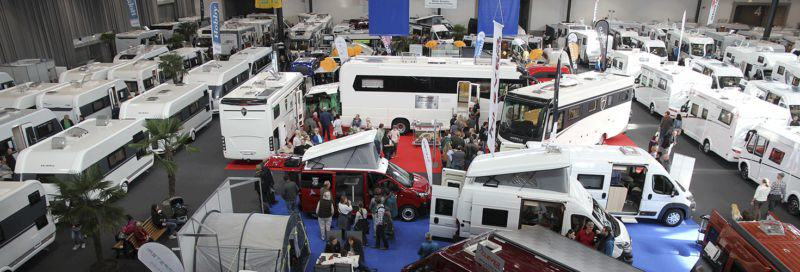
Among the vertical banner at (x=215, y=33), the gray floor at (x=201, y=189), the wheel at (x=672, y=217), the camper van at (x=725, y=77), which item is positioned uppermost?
the vertical banner at (x=215, y=33)

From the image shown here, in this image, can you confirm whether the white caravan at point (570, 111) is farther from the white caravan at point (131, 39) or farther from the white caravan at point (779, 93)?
the white caravan at point (131, 39)

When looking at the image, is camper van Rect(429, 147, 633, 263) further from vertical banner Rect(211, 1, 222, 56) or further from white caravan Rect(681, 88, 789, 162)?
vertical banner Rect(211, 1, 222, 56)

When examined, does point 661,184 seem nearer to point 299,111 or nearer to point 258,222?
point 258,222

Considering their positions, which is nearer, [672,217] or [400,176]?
[672,217]

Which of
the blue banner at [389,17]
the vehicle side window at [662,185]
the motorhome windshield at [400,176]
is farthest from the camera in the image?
the blue banner at [389,17]

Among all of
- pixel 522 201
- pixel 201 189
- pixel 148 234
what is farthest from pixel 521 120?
pixel 148 234

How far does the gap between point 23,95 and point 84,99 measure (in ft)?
5.36

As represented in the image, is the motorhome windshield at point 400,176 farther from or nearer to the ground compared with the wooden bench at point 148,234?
farther from the ground

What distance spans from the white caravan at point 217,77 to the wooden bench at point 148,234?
898 centimetres

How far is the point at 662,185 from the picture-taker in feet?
35.7

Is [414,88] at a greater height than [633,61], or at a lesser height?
lesser

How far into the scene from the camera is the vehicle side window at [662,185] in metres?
10.8

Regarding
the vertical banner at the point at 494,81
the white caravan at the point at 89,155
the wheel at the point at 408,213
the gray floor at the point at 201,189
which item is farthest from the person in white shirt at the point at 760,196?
the white caravan at the point at 89,155

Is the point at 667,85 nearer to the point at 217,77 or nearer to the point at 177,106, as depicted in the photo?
the point at 217,77
